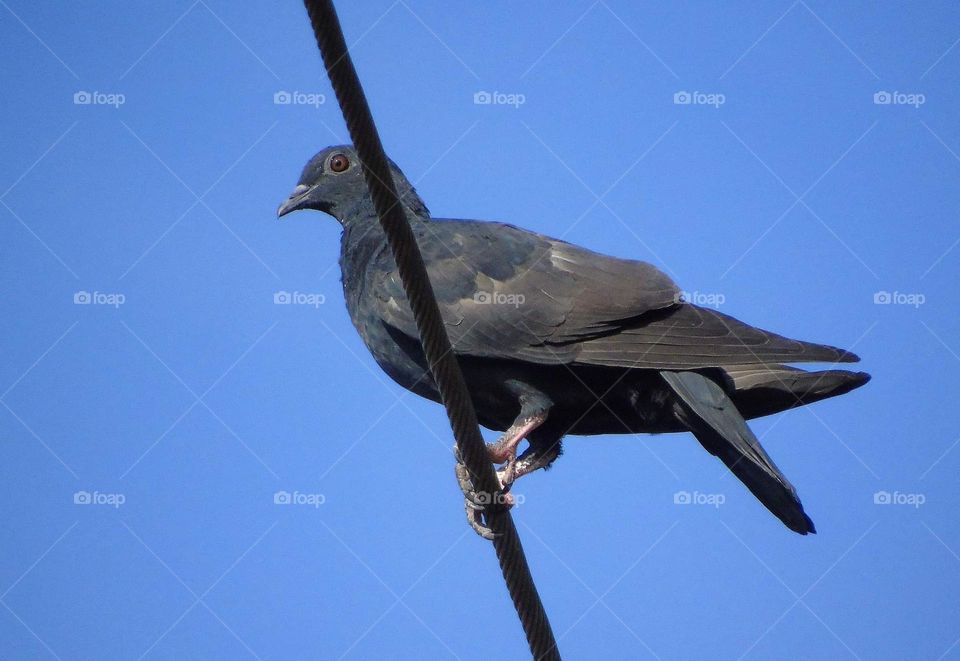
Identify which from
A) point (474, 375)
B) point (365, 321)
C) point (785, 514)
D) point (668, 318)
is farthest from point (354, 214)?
point (785, 514)

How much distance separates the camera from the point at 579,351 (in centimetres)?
582

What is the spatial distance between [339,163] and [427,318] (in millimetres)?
3242

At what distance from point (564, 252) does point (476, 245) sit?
1.63 ft

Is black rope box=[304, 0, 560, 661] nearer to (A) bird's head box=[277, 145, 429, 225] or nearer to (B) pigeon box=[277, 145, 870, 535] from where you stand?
(B) pigeon box=[277, 145, 870, 535]

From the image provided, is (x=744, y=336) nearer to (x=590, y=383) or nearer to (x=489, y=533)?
(x=590, y=383)

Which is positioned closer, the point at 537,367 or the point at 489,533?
the point at 489,533

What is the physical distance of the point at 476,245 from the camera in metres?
6.36

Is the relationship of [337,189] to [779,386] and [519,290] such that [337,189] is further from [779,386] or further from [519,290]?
[779,386]

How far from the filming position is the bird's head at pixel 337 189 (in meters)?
7.07

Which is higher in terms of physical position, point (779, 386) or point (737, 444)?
point (779, 386)

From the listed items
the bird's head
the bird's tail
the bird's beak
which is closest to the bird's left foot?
the bird's tail

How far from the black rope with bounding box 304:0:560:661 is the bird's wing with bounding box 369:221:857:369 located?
1.30 metres

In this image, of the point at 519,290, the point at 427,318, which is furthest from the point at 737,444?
the point at 427,318

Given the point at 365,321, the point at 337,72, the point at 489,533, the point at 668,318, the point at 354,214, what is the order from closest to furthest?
the point at 337,72 < the point at 489,533 < the point at 668,318 < the point at 365,321 < the point at 354,214
